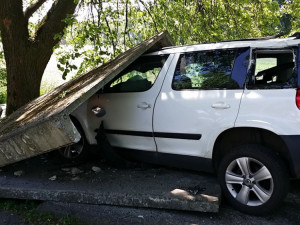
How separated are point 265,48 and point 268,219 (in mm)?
1780

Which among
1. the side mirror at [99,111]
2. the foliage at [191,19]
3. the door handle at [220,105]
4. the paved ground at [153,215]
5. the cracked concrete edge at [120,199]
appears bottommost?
the paved ground at [153,215]

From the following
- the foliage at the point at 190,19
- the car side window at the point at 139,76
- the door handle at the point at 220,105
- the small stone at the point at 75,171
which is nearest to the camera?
the door handle at the point at 220,105

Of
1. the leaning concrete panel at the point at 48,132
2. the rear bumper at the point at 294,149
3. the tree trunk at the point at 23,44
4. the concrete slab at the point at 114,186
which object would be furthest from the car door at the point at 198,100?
the tree trunk at the point at 23,44

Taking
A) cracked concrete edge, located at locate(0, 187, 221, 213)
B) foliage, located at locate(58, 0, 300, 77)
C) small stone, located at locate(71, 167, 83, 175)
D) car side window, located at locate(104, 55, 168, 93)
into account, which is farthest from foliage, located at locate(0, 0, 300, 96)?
cracked concrete edge, located at locate(0, 187, 221, 213)

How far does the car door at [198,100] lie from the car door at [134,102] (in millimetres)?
125

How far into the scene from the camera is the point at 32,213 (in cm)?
395

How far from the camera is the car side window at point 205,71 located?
13.0 ft

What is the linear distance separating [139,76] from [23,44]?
3636mm

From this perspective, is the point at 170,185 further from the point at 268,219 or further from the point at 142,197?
the point at 268,219

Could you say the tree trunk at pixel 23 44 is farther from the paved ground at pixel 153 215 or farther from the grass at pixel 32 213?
the paved ground at pixel 153 215

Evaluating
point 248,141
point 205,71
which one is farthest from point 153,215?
point 205,71

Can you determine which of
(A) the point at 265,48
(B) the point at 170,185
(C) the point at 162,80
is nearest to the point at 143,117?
(C) the point at 162,80

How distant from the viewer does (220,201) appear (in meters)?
3.82

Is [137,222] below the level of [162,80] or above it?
below
